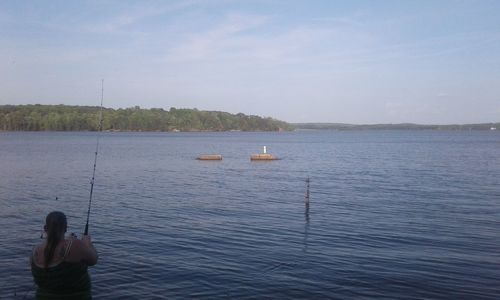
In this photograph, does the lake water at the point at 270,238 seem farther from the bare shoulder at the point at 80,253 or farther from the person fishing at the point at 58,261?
the bare shoulder at the point at 80,253

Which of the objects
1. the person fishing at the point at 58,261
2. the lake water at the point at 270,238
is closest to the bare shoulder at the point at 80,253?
the person fishing at the point at 58,261

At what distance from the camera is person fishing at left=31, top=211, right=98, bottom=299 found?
6.60 m

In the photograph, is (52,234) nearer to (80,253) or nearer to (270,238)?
(80,253)

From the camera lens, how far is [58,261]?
6590 millimetres

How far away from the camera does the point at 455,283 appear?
1409 centimetres

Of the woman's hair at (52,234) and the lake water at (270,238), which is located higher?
the woman's hair at (52,234)

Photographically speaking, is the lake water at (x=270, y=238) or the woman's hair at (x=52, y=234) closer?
the woman's hair at (x=52, y=234)

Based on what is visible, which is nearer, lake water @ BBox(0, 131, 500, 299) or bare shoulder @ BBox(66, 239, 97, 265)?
bare shoulder @ BBox(66, 239, 97, 265)

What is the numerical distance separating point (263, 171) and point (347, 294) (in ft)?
136

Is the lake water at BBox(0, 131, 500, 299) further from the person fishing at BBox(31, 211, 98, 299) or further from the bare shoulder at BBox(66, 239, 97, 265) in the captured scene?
the bare shoulder at BBox(66, 239, 97, 265)

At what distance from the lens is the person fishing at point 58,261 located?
6.60 metres

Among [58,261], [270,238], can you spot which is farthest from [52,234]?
[270,238]

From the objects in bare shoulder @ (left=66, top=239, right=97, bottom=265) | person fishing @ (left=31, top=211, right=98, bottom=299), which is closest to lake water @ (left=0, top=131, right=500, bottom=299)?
person fishing @ (left=31, top=211, right=98, bottom=299)

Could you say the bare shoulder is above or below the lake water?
above
